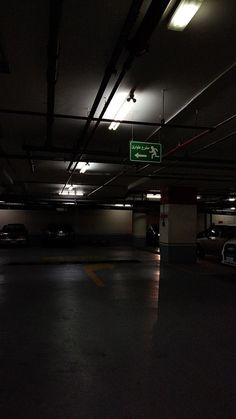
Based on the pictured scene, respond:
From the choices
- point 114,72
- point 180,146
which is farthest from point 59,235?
point 114,72

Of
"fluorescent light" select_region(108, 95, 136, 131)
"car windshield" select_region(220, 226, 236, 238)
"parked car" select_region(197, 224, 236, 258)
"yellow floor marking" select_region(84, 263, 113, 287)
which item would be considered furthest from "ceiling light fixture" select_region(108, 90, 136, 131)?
"car windshield" select_region(220, 226, 236, 238)

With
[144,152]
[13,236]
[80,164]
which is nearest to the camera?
[144,152]

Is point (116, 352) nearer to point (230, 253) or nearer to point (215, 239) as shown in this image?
point (230, 253)

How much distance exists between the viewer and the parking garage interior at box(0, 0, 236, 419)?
299 centimetres

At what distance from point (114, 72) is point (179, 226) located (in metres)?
9.32

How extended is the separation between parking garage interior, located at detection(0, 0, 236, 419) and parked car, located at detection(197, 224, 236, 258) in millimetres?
3994

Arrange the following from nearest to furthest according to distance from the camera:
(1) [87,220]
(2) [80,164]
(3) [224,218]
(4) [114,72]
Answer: (4) [114,72] → (2) [80,164] → (1) [87,220] → (3) [224,218]

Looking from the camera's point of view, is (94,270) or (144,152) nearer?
(144,152)

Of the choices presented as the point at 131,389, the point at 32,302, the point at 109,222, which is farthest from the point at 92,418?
the point at 109,222

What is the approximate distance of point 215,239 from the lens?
14438 mm

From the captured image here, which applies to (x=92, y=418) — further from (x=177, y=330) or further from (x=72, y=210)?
(x=72, y=210)

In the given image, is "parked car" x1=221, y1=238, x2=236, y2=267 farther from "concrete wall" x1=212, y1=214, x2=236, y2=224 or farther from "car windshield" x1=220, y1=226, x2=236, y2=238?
"concrete wall" x1=212, y1=214, x2=236, y2=224

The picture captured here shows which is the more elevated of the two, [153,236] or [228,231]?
[228,231]

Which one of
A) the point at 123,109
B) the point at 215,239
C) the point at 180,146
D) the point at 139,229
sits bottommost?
the point at 215,239
